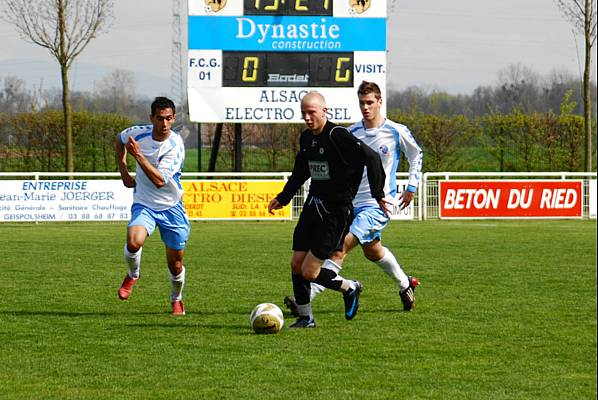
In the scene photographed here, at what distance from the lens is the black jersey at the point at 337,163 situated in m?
8.87

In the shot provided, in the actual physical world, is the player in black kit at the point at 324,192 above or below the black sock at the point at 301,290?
above

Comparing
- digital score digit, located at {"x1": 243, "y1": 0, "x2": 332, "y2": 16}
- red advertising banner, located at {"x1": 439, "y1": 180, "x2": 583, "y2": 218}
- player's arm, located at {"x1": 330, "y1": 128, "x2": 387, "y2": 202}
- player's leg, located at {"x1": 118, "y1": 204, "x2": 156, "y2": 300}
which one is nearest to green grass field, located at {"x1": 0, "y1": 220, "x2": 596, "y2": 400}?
player's leg, located at {"x1": 118, "y1": 204, "x2": 156, "y2": 300}

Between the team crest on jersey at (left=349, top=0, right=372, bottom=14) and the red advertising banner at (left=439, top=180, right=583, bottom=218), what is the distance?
462cm

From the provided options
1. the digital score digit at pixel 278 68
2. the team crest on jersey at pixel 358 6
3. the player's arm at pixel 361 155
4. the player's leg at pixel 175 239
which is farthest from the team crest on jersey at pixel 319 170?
the team crest on jersey at pixel 358 6

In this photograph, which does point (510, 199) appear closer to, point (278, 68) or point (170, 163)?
point (278, 68)

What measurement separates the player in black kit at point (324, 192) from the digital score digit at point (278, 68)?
1818 centimetres

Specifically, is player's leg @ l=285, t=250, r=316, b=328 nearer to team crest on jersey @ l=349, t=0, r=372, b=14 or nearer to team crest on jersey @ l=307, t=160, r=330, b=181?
team crest on jersey @ l=307, t=160, r=330, b=181

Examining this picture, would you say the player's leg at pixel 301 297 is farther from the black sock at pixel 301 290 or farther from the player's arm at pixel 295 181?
the player's arm at pixel 295 181

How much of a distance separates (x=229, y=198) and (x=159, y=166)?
54.8ft

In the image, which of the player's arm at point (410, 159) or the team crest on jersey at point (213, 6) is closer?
the player's arm at point (410, 159)

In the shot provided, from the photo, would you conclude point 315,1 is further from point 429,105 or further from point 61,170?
point 429,105

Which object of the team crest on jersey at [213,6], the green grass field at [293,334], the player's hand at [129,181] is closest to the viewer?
the green grass field at [293,334]

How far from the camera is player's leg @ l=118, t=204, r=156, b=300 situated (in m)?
9.76

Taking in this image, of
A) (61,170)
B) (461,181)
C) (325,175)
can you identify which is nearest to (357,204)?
(325,175)
